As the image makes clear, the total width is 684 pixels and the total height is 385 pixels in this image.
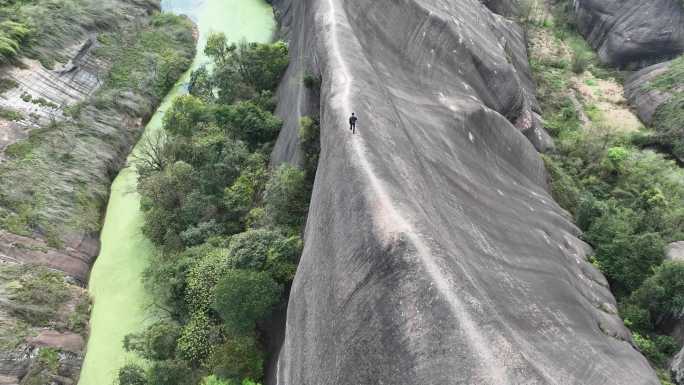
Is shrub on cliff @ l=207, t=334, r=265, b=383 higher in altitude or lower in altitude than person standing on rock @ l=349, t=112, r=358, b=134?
lower

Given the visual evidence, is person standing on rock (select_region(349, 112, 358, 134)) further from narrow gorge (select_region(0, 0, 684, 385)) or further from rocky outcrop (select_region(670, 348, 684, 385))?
rocky outcrop (select_region(670, 348, 684, 385))

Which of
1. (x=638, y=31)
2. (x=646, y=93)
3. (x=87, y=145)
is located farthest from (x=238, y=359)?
(x=638, y=31)

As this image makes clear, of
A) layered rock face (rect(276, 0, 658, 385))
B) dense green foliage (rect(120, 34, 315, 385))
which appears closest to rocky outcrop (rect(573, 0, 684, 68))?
layered rock face (rect(276, 0, 658, 385))

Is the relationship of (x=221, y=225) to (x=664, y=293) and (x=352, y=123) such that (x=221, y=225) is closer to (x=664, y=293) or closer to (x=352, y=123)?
(x=352, y=123)

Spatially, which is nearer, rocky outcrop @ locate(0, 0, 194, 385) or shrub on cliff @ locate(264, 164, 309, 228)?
shrub on cliff @ locate(264, 164, 309, 228)

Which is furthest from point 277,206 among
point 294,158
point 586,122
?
point 586,122

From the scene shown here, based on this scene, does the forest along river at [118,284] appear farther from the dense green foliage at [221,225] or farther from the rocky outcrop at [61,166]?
the dense green foliage at [221,225]
